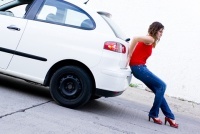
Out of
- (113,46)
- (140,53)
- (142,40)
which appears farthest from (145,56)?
(113,46)

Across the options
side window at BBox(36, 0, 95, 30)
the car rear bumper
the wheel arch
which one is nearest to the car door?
side window at BBox(36, 0, 95, 30)

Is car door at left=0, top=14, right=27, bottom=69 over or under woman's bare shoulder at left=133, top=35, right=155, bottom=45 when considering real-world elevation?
under

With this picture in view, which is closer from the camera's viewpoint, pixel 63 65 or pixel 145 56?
pixel 63 65

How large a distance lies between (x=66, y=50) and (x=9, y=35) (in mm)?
1005

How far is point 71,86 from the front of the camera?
16.8ft

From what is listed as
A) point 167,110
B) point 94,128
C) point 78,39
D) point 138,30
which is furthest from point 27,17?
point 138,30

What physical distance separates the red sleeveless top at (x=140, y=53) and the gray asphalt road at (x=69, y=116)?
941 mm

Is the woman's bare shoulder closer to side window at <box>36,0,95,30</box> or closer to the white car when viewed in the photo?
the white car

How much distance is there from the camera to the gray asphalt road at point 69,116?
13.4 feet

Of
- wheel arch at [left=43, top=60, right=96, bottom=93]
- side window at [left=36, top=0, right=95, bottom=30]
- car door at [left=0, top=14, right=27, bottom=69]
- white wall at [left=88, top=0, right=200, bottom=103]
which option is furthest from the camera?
white wall at [left=88, top=0, right=200, bottom=103]

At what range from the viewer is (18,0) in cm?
568

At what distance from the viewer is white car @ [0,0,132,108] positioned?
4910 millimetres

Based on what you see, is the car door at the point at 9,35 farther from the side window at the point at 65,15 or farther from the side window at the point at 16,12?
the side window at the point at 65,15

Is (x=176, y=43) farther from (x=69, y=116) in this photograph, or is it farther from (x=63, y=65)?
(x=69, y=116)
